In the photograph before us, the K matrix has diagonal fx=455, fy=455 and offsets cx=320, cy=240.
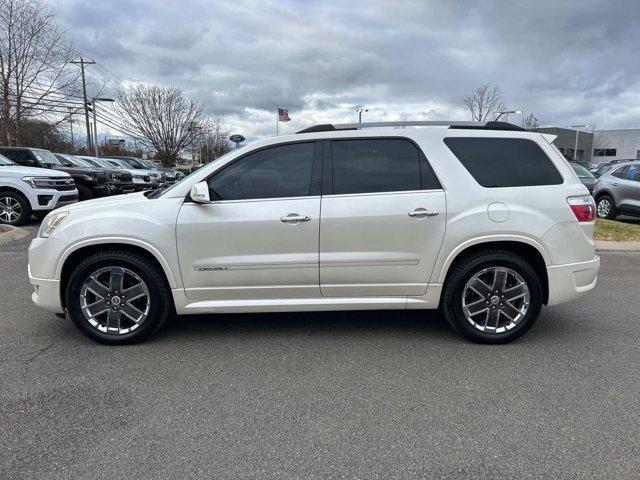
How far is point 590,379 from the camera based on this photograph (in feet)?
11.0

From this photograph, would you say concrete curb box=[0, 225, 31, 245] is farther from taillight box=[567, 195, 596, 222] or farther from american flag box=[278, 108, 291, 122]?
american flag box=[278, 108, 291, 122]

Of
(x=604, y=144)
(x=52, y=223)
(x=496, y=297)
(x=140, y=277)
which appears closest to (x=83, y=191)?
(x=52, y=223)


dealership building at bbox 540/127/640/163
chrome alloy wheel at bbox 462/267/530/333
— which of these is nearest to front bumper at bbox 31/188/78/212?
chrome alloy wheel at bbox 462/267/530/333

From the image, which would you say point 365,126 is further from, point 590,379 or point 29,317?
point 29,317

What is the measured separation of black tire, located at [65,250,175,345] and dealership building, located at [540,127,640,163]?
74.8 metres

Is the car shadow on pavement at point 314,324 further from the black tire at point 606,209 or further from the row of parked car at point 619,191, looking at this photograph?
the black tire at point 606,209

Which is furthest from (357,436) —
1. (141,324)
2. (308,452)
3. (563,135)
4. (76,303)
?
(563,135)

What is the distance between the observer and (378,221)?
3736mm

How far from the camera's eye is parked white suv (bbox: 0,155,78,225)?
10102 mm

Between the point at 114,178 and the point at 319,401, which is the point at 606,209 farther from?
the point at 114,178

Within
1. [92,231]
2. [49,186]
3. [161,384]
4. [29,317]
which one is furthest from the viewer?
[49,186]

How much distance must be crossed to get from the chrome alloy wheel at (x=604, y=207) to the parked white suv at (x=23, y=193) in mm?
13748

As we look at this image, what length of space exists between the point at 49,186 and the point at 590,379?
36.5 feet

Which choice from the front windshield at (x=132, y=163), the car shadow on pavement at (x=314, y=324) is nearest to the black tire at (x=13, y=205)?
the car shadow on pavement at (x=314, y=324)
